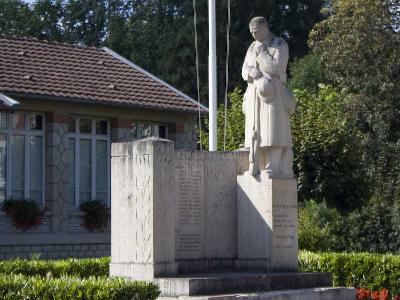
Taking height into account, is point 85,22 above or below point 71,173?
above

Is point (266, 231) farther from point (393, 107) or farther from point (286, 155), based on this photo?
point (393, 107)

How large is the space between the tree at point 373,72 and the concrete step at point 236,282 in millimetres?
16133

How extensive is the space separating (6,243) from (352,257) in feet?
33.2

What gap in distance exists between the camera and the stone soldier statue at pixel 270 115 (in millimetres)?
16812

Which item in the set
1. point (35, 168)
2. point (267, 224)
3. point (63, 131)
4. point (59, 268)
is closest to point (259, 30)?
point (267, 224)

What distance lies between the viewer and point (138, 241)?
15.4 metres

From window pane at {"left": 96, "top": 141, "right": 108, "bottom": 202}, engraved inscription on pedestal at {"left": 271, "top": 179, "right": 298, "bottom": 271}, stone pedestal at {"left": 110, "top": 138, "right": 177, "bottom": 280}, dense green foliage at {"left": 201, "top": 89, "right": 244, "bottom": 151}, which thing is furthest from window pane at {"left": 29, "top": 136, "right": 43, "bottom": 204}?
stone pedestal at {"left": 110, "top": 138, "right": 177, "bottom": 280}

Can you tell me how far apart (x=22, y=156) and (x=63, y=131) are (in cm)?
126

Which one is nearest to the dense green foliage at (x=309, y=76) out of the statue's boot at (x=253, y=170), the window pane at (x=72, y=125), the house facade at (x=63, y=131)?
the house facade at (x=63, y=131)

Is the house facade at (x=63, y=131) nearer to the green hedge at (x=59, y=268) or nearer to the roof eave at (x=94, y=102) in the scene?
the roof eave at (x=94, y=102)

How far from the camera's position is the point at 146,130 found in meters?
30.6

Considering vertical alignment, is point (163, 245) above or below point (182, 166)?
below

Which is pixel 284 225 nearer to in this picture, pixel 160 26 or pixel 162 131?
pixel 162 131

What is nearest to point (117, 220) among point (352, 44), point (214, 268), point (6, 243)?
point (214, 268)
